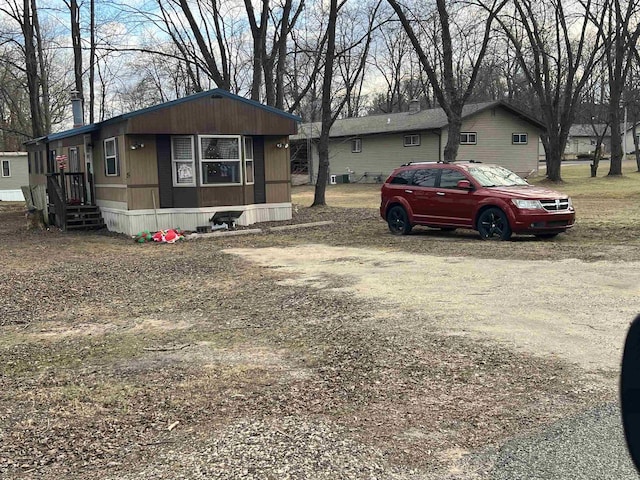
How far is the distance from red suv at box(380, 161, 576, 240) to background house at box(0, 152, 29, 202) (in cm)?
2629

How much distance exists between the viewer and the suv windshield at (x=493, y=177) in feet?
42.9

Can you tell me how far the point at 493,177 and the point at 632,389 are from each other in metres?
12.2

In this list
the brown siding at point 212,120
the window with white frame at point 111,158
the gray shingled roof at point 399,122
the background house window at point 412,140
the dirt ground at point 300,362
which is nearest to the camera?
the dirt ground at point 300,362

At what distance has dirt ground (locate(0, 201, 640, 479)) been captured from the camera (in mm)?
3627

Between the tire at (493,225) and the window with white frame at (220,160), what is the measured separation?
6.96 meters

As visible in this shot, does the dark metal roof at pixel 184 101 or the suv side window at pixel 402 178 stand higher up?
the dark metal roof at pixel 184 101

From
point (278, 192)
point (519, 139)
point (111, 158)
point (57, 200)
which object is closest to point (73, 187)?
point (57, 200)

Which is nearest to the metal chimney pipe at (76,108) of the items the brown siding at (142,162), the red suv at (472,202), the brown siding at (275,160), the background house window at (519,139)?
the brown siding at (142,162)

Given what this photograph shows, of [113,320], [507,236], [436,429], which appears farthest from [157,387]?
[507,236]

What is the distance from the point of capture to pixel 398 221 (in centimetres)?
1462

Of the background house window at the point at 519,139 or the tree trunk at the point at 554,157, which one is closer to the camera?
the tree trunk at the point at 554,157

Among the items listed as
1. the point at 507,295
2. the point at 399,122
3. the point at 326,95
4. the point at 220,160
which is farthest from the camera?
the point at 399,122

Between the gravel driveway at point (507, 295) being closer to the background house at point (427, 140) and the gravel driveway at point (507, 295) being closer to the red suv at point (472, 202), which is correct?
the red suv at point (472, 202)

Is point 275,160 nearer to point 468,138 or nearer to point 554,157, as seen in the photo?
point 554,157
